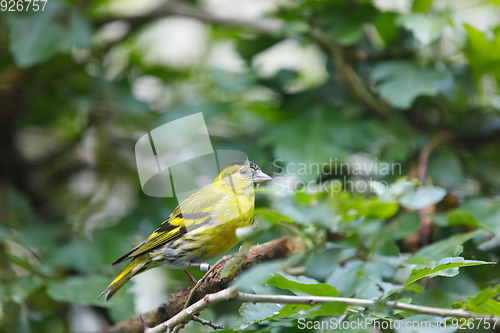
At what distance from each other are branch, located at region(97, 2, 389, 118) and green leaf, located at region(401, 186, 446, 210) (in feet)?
2.76

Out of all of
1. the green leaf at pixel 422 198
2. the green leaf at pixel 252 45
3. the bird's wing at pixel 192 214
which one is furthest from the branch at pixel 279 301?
the green leaf at pixel 252 45

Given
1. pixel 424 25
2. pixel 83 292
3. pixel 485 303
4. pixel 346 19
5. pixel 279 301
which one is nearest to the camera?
pixel 279 301

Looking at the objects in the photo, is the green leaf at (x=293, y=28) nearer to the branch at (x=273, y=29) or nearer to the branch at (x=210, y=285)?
the branch at (x=273, y=29)

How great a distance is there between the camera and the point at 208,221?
0.66 meters

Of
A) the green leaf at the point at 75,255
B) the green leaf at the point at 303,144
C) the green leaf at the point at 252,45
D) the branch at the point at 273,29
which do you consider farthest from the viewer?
the green leaf at the point at 252,45

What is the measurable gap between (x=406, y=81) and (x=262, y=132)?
25.6 inches

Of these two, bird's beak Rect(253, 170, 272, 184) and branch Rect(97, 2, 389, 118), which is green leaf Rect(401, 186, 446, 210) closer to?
bird's beak Rect(253, 170, 272, 184)

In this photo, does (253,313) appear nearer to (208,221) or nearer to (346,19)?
(208,221)

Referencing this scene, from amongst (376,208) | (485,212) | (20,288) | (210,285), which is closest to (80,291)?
(20,288)

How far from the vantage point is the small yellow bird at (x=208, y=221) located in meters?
0.66

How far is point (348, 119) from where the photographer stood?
5.54ft

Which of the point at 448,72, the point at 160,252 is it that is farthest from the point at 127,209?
the point at 448,72

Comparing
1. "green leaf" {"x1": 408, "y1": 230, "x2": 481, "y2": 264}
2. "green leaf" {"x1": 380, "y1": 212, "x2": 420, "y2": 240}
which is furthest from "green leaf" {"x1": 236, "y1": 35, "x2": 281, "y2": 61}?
"green leaf" {"x1": 408, "y1": 230, "x2": 481, "y2": 264}

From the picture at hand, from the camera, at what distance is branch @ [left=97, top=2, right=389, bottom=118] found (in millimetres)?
A: 1684
